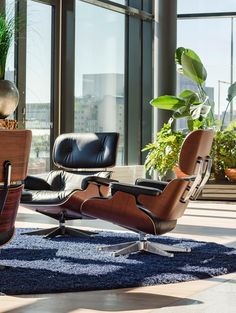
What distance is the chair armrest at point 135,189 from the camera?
4766mm

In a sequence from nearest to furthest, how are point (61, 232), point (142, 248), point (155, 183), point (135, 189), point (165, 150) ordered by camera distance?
point (135, 189) → point (142, 248) → point (155, 183) → point (61, 232) → point (165, 150)

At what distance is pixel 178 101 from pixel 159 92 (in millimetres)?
551

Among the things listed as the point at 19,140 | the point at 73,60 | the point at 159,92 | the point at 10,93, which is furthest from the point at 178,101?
the point at 19,140

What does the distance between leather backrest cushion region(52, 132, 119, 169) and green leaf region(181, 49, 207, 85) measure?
13.4 feet

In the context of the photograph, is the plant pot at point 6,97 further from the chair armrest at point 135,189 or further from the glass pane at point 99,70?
the glass pane at point 99,70

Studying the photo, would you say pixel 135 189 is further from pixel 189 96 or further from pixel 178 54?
pixel 178 54

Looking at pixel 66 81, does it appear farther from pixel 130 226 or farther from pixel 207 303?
pixel 207 303

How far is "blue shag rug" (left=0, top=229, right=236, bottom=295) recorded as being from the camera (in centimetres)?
393

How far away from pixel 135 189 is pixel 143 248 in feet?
1.49

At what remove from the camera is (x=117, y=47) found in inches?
438

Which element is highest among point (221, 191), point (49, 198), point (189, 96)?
point (189, 96)

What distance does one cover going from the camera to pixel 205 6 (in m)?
11.4

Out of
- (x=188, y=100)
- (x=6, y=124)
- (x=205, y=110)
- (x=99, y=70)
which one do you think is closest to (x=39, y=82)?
(x=99, y=70)

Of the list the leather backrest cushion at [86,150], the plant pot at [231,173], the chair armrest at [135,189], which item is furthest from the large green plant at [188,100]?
the chair armrest at [135,189]
